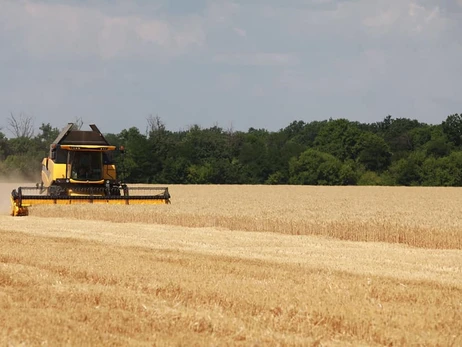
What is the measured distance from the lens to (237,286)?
9500mm

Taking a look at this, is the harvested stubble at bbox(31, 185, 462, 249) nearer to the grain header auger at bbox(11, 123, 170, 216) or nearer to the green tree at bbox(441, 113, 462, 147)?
the grain header auger at bbox(11, 123, 170, 216)

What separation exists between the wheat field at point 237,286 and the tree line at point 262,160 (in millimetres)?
39859

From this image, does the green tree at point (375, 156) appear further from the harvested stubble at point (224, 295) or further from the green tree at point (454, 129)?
the harvested stubble at point (224, 295)

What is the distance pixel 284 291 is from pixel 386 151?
73.6 m

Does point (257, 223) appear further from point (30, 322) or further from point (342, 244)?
point (30, 322)

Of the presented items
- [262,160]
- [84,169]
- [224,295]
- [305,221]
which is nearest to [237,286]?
[224,295]

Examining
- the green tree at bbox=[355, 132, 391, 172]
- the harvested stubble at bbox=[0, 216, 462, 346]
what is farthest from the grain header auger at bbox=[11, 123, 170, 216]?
the green tree at bbox=[355, 132, 391, 172]

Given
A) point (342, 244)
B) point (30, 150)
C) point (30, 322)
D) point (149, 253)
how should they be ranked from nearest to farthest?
1. point (30, 322)
2. point (149, 253)
3. point (342, 244)
4. point (30, 150)

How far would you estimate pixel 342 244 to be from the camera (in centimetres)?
1656

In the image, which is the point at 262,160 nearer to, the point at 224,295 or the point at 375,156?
the point at 375,156

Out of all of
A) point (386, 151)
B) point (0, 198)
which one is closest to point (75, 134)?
point (0, 198)

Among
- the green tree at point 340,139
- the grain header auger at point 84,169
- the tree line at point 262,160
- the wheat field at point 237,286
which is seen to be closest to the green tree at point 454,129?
the tree line at point 262,160

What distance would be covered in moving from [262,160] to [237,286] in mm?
63611

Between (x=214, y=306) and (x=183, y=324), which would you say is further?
(x=214, y=306)
